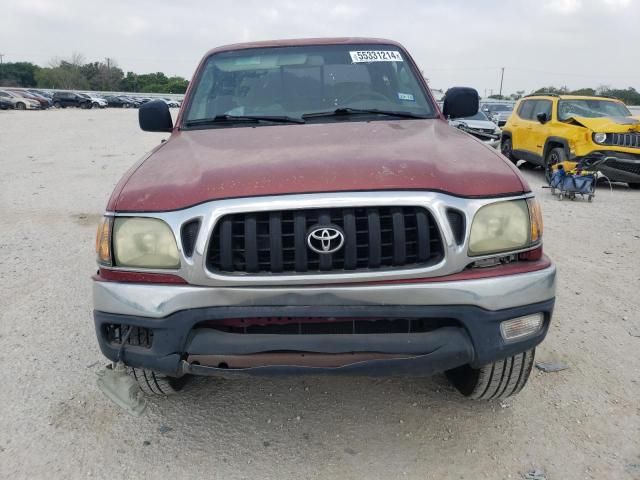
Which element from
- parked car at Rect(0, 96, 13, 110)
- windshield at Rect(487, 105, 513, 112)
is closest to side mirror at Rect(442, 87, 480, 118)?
windshield at Rect(487, 105, 513, 112)

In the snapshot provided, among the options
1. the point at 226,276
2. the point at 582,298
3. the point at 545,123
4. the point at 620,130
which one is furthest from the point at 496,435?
the point at 545,123

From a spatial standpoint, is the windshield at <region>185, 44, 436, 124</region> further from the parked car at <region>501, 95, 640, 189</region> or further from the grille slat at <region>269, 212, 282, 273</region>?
the parked car at <region>501, 95, 640, 189</region>

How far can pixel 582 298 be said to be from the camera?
13.7 ft

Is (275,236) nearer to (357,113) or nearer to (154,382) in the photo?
(154,382)

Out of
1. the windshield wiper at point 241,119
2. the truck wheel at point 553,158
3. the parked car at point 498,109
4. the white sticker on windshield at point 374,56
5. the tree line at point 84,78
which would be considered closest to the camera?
the windshield wiper at point 241,119

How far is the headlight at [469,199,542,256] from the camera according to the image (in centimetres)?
212

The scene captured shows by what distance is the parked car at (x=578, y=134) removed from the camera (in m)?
9.24

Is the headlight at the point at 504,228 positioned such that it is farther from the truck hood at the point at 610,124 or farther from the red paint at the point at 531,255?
the truck hood at the point at 610,124

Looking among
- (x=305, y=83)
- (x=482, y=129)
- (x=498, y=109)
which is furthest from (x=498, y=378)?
(x=498, y=109)

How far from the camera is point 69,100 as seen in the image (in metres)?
50.2

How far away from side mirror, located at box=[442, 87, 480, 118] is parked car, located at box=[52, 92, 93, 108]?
53526 mm

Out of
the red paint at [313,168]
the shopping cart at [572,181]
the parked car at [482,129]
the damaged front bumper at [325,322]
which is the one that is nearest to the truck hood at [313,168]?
the red paint at [313,168]

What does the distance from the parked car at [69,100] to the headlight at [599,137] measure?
166ft

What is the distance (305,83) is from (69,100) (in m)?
53.9
